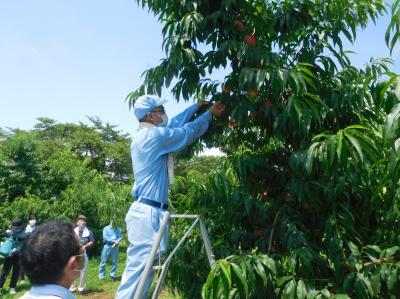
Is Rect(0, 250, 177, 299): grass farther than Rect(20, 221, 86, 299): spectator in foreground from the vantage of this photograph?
Yes

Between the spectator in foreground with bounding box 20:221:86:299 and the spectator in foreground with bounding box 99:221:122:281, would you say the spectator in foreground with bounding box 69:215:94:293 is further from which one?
the spectator in foreground with bounding box 20:221:86:299

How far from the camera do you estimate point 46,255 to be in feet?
4.73

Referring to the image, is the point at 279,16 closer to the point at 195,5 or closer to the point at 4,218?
the point at 195,5

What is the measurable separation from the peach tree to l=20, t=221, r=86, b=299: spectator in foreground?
843 millimetres

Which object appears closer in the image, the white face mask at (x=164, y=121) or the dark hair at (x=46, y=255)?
the dark hair at (x=46, y=255)

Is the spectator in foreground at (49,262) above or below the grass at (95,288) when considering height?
above

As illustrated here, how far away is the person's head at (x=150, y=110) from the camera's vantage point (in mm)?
2836

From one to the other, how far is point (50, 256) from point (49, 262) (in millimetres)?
19

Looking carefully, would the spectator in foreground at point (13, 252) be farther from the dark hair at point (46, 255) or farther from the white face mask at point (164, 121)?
the dark hair at point (46, 255)

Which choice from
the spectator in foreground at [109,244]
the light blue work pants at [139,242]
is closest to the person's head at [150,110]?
the light blue work pants at [139,242]

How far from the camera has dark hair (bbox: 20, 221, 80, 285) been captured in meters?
1.44

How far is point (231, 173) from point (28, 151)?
1518 cm

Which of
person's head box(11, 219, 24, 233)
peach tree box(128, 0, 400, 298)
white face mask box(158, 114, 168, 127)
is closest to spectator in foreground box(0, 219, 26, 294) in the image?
person's head box(11, 219, 24, 233)

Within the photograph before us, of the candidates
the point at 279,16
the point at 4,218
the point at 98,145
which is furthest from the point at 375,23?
the point at 98,145
